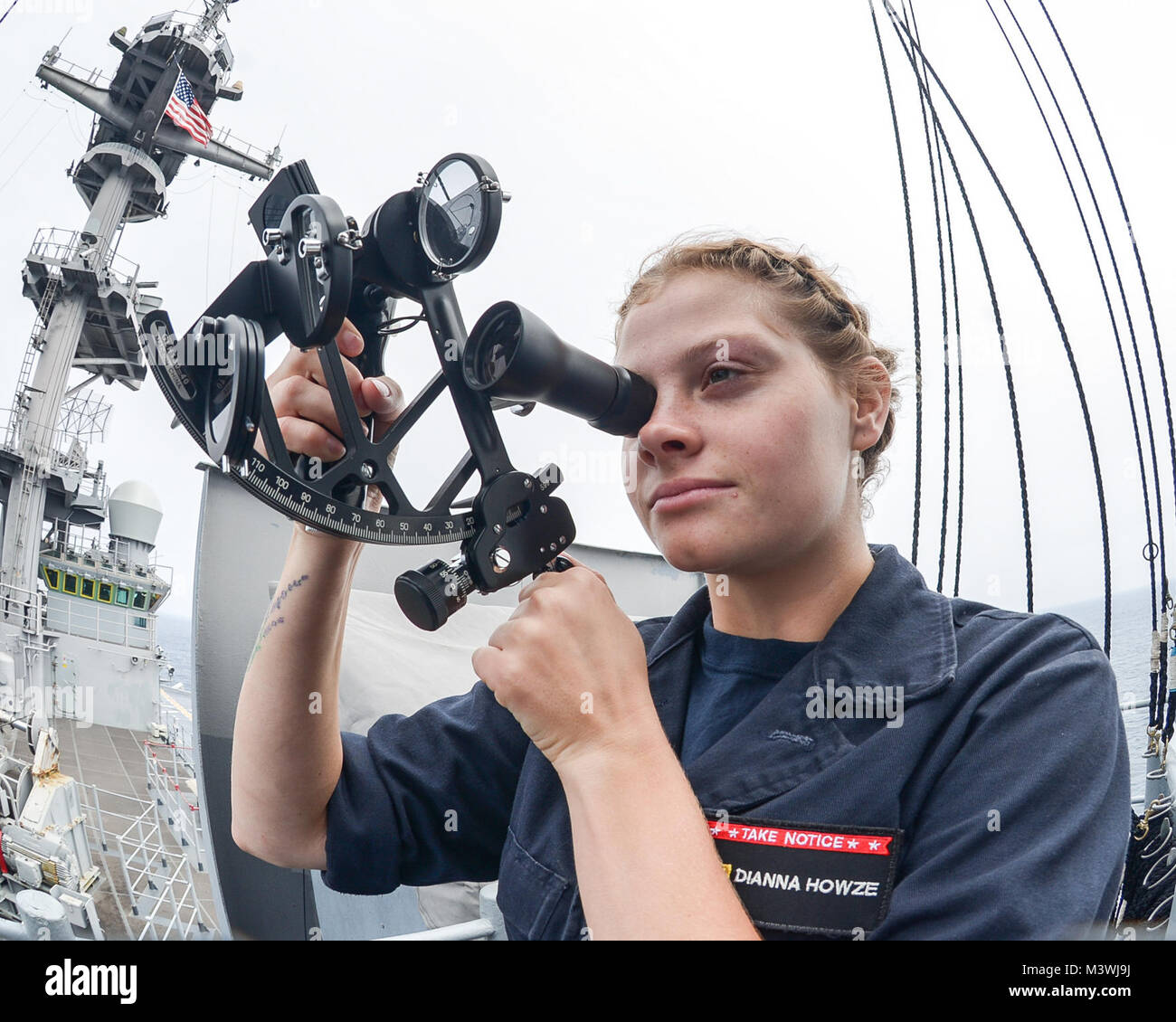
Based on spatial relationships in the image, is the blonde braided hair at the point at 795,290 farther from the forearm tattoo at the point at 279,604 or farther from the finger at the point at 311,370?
the forearm tattoo at the point at 279,604

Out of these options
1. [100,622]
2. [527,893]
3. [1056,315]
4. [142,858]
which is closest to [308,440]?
[527,893]

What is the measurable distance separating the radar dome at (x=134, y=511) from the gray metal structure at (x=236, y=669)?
7188 mm

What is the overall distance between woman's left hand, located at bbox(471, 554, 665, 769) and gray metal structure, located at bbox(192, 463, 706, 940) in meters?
0.91

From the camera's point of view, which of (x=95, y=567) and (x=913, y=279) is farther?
(x=95, y=567)

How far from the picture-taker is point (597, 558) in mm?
1913

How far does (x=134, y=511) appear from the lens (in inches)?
299

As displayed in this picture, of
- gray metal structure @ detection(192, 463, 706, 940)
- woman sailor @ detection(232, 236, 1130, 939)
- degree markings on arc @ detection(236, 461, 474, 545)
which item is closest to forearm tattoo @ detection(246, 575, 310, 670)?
woman sailor @ detection(232, 236, 1130, 939)

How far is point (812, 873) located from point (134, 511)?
27.6 ft

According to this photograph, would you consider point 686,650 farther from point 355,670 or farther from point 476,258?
point 355,670

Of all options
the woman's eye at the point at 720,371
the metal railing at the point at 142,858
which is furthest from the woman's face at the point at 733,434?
the metal railing at the point at 142,858

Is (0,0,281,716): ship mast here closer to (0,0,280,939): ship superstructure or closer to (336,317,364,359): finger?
(0,0,280,939): ship superstructure

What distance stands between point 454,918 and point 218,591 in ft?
2.20

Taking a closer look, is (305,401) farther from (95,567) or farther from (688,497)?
(95,567)

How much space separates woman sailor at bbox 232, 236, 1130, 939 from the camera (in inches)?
15.9
